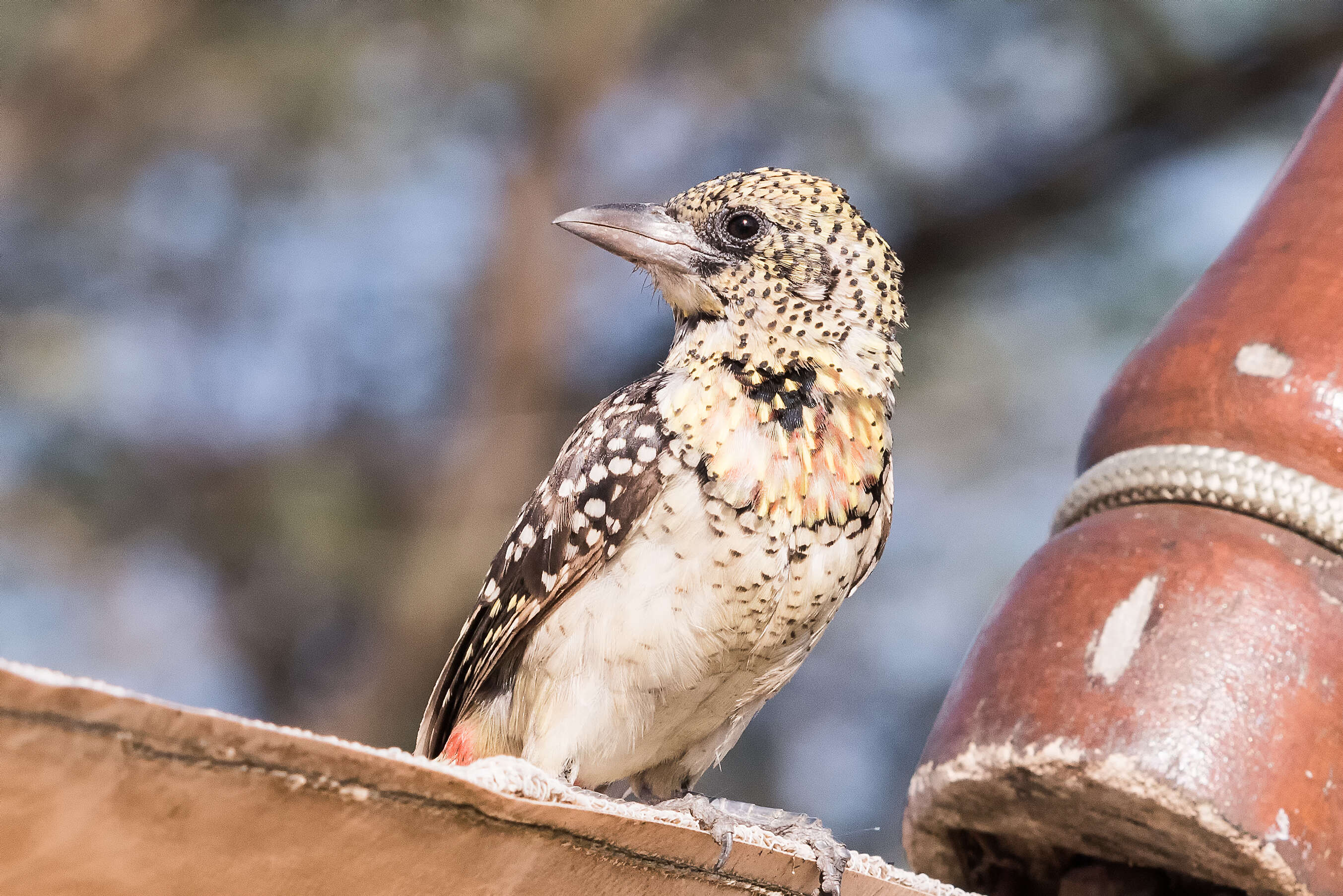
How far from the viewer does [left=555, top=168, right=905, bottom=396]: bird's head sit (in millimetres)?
1699

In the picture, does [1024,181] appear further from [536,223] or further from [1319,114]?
[1319,114]

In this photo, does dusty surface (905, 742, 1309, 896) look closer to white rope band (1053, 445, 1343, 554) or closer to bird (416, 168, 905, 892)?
bird (416, 168, 905, 892)

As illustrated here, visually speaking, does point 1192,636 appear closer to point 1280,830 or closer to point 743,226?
point 1280,830

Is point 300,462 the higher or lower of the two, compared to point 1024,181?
lower

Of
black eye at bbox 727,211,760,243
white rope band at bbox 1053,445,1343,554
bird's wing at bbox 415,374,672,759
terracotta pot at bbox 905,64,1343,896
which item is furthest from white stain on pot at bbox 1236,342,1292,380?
bird's wing at bbox 415,374,672,759

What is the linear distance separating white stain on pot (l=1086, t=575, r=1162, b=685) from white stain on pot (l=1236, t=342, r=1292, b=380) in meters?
0.31

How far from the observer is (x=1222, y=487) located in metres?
1.63

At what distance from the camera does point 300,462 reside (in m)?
4.61

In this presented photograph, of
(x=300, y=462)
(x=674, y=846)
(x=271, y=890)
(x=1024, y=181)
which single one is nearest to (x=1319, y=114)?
(x=674, y=846)

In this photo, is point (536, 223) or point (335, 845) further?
point (536, 223)

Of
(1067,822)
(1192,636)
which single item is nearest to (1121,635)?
(1192,636)

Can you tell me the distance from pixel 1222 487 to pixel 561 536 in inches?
33.8

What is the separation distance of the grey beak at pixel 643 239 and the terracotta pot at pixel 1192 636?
0.63 metres

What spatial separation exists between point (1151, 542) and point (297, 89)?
3.96 meters
